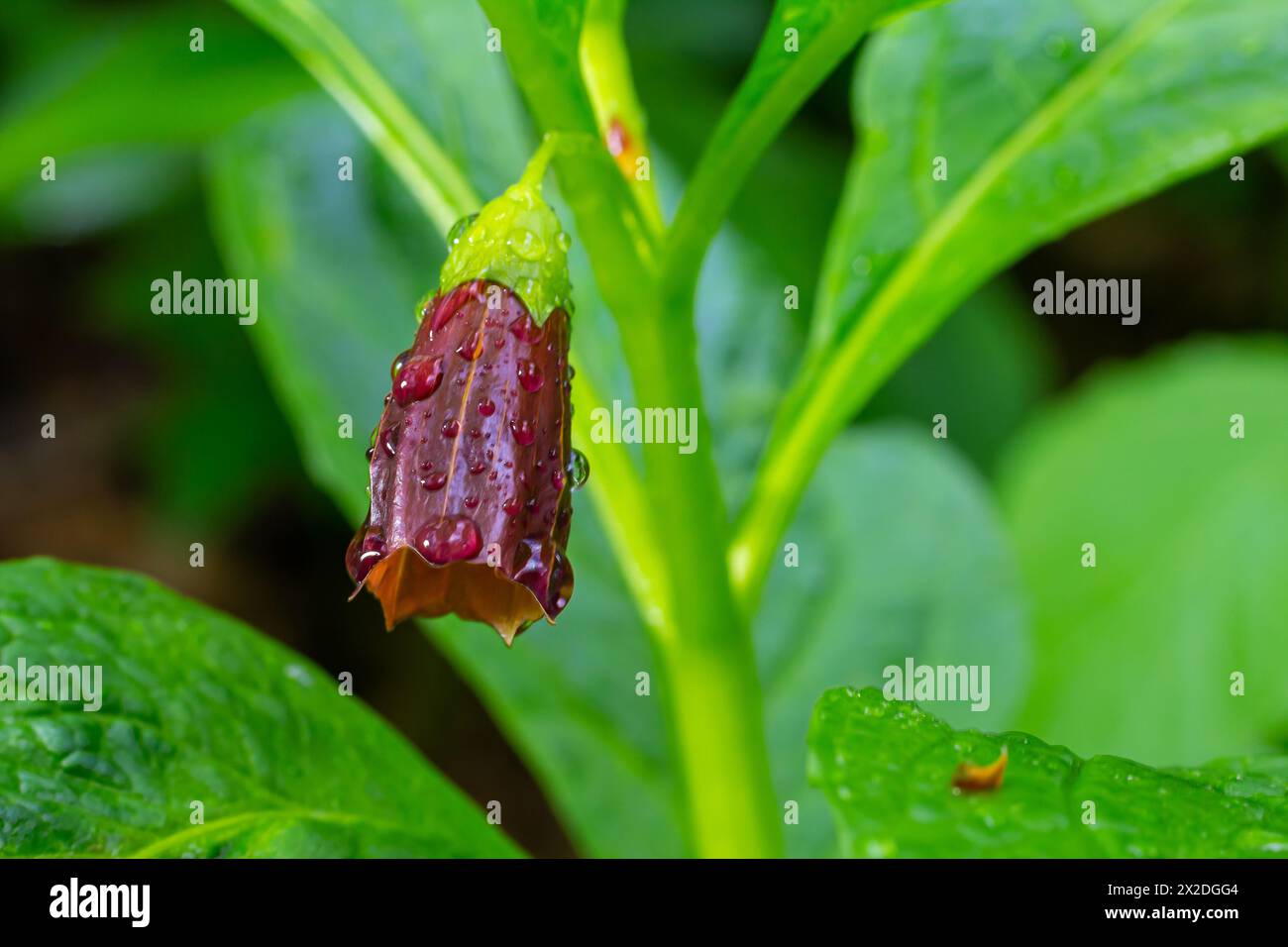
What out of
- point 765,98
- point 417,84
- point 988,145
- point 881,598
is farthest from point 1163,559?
point 765,98

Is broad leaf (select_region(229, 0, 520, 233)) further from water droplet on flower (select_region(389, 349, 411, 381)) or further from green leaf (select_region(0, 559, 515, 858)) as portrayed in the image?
green leaf (select_region(0, 559, 515, 858))

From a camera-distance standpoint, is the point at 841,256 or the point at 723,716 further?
the point at 841,256

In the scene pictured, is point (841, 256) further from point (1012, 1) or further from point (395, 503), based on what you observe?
point (395, 503)

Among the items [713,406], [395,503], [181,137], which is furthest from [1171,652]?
[181,137]

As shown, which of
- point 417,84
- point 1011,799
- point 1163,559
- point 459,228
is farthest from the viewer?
point 1163,559

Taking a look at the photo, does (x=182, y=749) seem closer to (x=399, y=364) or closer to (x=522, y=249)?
(x=399, y=364)

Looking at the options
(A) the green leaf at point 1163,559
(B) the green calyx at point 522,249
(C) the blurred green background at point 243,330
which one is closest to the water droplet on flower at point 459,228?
(B) the green calyx at point 522,249
